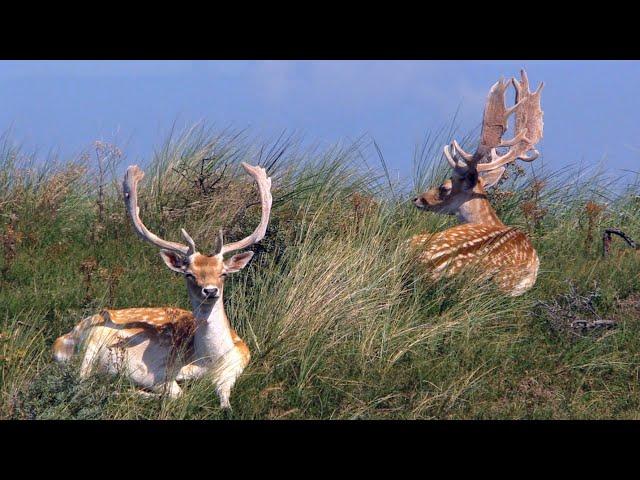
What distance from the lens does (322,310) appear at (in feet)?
28.4

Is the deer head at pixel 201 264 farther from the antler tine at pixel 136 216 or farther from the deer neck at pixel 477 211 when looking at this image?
the deer neck at pixel 477 211

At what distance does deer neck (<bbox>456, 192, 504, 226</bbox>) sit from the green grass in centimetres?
31

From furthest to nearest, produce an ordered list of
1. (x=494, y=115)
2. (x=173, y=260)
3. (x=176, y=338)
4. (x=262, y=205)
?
1. (x=494, y=115)
2. (x=262, y=205)
3. (x=176, y=338)
4. (x=173, y=260)

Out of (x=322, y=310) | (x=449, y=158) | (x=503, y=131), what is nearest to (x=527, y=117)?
(x=503, y=131)

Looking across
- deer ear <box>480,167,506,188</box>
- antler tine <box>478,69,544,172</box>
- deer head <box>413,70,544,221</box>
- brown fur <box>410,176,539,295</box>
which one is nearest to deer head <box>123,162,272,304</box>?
brown fur <box>410,176,539,295</box>

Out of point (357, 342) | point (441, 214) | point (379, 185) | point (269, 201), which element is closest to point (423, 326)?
point (357, 342)

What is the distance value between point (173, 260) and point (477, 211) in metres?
5.25

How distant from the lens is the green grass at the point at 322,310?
308 inches

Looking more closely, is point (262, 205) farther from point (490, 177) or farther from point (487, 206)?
point (490, 177)

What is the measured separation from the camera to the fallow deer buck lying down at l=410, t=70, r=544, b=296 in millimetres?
10008

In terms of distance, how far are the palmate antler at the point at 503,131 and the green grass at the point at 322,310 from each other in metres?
0.76

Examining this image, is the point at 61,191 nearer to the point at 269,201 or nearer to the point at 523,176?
the point at 269,201

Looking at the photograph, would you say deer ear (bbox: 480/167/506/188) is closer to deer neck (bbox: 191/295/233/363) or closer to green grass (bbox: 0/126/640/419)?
green grass (bbox: 0/126/640/419)
